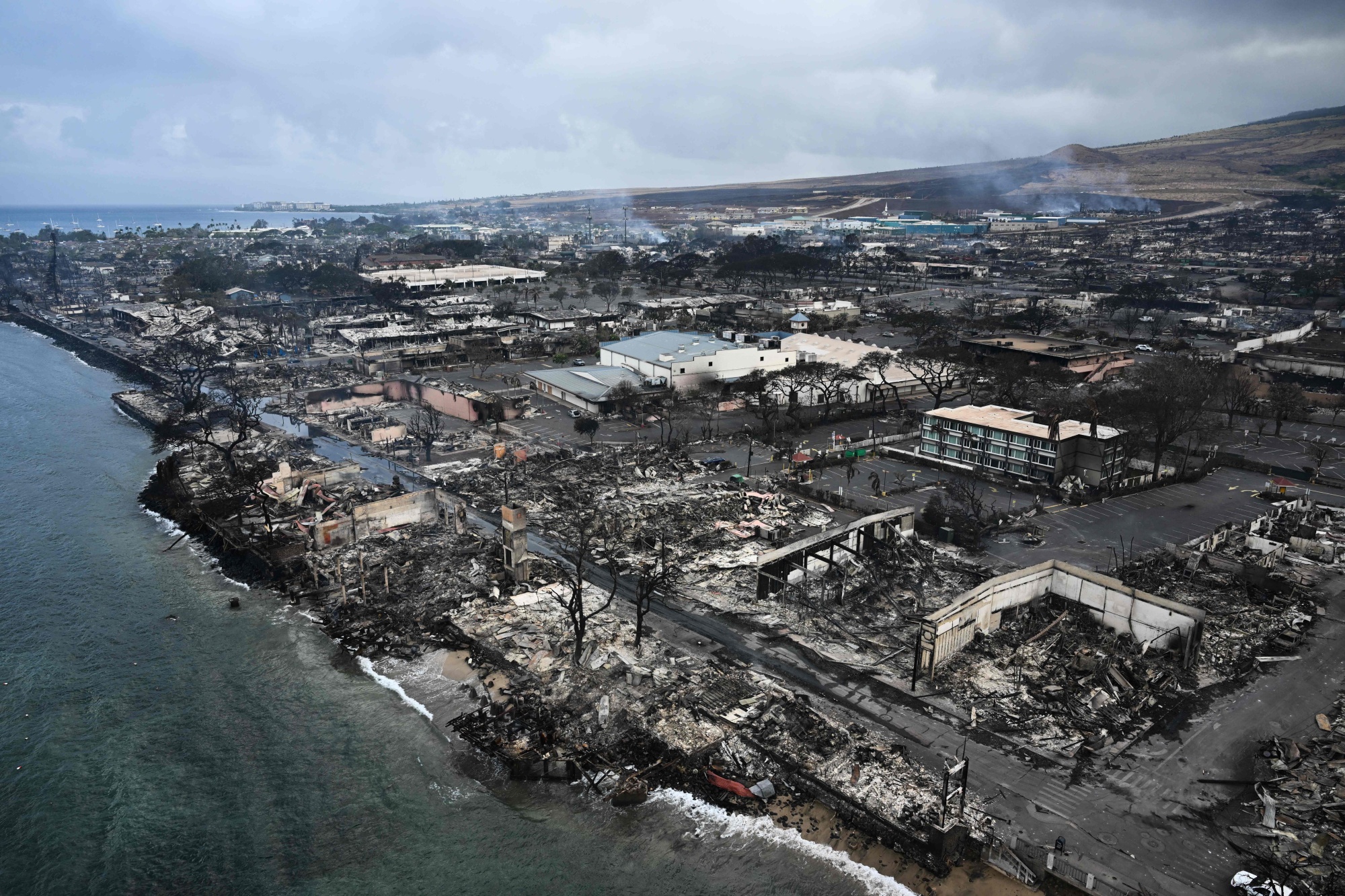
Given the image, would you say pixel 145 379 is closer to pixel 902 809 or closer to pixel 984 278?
pixel 902 809

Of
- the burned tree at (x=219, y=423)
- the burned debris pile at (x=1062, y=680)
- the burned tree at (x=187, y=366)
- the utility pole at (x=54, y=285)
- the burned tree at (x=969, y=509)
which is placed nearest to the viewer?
the burned debris pile at (x=1062, y=680)

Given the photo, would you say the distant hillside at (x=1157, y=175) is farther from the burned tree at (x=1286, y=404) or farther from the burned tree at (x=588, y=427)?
the burned tree at (x=588, y=427)

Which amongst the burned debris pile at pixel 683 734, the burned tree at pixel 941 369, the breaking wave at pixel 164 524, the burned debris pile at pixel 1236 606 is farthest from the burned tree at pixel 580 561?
the burned tree at pixel 941 369

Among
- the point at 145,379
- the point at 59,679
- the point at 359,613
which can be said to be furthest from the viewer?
the point at 145,379

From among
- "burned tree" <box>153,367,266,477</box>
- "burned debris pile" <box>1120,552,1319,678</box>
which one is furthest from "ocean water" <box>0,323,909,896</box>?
"burned debris pile" <box>1120,552,1319,678</box>

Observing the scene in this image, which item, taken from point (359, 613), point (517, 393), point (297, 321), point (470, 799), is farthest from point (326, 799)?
point (297, 321)

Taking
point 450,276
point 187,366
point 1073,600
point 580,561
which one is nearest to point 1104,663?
point 1073,600
